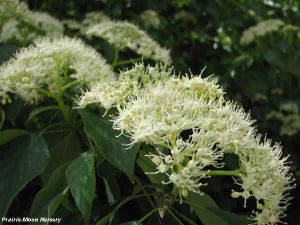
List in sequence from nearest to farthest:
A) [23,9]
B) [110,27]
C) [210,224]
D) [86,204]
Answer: [86,204] < [210,224] < [23,9] < [110,27]

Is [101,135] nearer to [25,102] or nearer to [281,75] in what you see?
[25,102]

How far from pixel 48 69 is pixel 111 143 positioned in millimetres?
489

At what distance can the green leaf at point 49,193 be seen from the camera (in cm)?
141

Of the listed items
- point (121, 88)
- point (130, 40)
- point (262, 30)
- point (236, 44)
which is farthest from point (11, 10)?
point (236, 44)

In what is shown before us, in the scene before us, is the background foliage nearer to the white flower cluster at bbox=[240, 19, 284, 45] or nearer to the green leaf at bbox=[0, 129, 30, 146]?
the white flower cluster at bbox=[240, 19, 284, 45]

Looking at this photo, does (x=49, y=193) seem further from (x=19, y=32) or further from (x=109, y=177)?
(x=19, y=32)

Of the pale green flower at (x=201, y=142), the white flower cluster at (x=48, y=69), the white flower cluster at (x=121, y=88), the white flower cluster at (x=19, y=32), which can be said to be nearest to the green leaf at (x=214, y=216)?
the pale green flower at (x=201, y=142)

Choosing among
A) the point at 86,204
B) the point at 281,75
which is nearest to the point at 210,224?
the point at 86,204

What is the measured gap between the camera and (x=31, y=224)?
141cm

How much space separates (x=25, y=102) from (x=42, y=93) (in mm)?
70

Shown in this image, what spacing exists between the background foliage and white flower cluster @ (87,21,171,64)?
30cm

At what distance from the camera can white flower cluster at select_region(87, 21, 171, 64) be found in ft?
7.77

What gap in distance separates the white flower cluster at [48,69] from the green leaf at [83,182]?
47cm

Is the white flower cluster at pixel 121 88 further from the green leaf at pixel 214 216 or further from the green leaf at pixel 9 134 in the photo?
the green leaf at pixel 214 216
